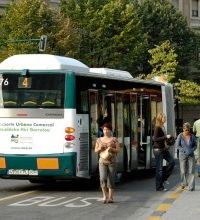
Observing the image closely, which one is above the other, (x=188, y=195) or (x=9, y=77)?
(x=9, y=77)

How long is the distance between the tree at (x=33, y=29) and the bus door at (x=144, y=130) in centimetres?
2471

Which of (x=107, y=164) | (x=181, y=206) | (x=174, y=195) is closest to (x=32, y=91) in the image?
(x=107, y=164)

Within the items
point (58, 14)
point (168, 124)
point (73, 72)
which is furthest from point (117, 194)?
point (58, 14)

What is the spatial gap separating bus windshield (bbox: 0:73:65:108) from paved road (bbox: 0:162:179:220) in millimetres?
2057

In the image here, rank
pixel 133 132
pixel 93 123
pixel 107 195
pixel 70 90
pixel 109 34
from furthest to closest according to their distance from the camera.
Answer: pixel 109 34
pixel 133 132
pixel 93 123
pixel 70 90
pixel 107 195

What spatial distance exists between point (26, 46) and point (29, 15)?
2.23 meters

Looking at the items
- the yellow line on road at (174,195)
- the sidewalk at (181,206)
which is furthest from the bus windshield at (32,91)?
the sidewalk at (181,206)

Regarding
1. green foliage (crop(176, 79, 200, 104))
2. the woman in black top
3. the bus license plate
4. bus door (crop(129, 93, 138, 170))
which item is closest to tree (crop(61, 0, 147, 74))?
green foliage (crop(176, 79, 200, 104))

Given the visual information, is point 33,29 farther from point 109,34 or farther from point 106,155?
point 106,155

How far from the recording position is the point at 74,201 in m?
13.5

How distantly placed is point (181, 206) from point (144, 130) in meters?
7.09

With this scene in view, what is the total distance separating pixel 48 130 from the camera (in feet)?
48.9

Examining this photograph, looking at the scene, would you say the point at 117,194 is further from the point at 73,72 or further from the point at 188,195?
the point at 73,72

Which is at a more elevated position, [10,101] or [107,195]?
[10,101]
